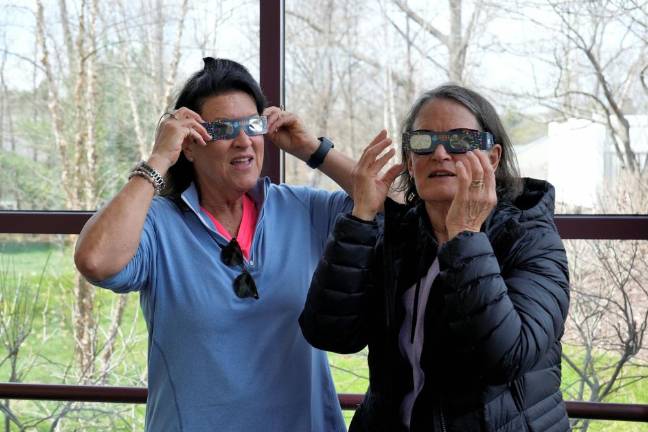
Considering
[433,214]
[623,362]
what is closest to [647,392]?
[623,362]

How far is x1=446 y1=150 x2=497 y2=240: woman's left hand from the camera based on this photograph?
1703 mm

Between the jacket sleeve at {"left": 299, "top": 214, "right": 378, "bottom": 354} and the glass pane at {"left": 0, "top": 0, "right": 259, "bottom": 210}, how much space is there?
2017 millimetres

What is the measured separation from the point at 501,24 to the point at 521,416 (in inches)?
79.5

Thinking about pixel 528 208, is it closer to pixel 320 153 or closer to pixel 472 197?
pixel 472 197

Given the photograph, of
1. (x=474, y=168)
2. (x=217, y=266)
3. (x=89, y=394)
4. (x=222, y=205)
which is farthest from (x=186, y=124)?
(x=89, y=394)

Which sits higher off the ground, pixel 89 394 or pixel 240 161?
pixel 240 161

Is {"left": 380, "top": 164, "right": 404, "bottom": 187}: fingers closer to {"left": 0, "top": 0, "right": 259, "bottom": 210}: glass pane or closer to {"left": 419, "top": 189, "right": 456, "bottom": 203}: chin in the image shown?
{"left": 419, "top": 189, "right": 456, "bottom": 203}: chin

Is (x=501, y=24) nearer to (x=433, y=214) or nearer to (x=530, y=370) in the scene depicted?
(x=433, y=214)

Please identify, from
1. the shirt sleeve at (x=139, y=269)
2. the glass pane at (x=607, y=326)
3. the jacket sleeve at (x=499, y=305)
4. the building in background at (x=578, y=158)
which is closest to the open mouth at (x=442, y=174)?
the jacket sleeve at (x=499, y=305)

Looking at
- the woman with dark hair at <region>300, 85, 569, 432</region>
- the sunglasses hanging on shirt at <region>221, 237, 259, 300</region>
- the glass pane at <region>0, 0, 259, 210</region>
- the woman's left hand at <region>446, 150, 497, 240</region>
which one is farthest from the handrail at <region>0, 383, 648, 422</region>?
the glass pane at <region>0, 0, 259, 210</region>

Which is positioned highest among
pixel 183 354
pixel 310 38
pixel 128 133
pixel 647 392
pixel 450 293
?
pixel 310 38

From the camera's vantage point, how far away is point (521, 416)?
1.69 meters

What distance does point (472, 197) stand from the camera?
1711 mm

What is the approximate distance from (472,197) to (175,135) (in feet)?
2.61
